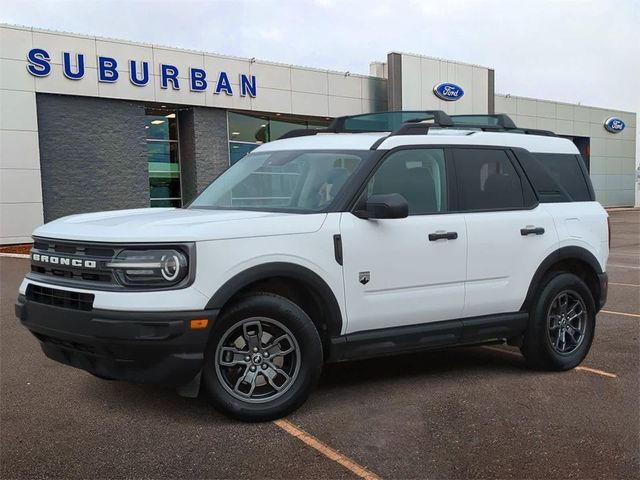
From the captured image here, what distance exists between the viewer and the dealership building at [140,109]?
18.5 m

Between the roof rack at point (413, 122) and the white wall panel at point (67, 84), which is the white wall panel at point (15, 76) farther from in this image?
the roof rack at point (413, 122)

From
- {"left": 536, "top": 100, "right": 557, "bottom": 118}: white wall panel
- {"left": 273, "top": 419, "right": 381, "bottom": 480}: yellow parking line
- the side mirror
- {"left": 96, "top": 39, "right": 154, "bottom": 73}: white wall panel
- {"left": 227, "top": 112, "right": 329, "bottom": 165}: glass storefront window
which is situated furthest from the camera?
{"left": 536, "top": 100, "right": 557, "bottom": 118}: white wall panel

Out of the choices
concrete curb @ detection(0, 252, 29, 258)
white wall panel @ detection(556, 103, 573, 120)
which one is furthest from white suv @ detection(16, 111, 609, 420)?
white wall panel @ detection(556, 103, 573, 120)

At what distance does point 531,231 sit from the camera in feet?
17.3

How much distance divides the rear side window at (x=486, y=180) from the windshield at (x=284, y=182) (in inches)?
34.9

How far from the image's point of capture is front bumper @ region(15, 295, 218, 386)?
147 inches

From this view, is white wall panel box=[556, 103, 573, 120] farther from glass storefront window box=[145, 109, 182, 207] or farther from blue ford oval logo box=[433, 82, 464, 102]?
glass storefront window box=[145, 109, 182, 207]

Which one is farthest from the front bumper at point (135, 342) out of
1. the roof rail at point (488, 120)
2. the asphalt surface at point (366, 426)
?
the roof rail at point (488, 120)

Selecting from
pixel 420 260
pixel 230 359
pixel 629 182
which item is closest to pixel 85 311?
pixel 230 359

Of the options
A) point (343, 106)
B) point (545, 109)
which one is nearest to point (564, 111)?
point (545, 109)

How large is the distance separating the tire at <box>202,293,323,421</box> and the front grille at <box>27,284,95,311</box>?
0.80 meters

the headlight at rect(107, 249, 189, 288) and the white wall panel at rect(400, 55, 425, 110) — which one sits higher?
the white wall panel at rect(400, 55, 425, 110)

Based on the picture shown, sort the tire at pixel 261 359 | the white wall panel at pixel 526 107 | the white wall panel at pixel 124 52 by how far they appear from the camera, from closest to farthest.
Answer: the tire at pixel 261 359 < the white wall panel at pixel 124 52 < the white wall panel at pixel 526 107

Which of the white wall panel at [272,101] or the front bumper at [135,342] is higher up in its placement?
the white wall panel at [272,101]
